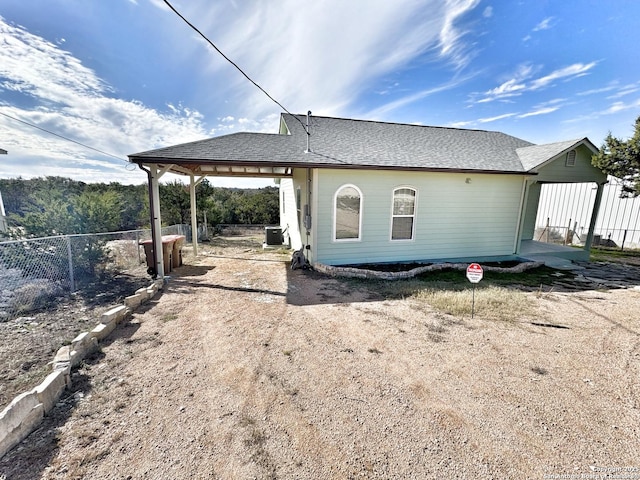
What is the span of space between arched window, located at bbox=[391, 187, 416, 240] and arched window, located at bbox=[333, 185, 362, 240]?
120 centimetres

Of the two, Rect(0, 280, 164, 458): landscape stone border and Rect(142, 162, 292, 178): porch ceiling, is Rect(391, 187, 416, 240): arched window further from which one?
Rect(0, 280, 164, 458): landscape stone border

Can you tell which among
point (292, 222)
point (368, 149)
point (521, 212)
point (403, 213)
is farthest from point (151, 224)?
point (521, 212)

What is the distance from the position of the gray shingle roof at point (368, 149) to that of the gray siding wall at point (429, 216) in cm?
43

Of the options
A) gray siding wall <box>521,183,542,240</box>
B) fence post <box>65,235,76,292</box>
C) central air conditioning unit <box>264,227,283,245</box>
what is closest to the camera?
fence post <box>65,235,76,292</box>

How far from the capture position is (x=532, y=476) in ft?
6.40

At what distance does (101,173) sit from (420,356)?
25.3 m

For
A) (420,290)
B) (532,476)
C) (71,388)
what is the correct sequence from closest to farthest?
1. (532,476)
2. (71,388)
3. (420,290)

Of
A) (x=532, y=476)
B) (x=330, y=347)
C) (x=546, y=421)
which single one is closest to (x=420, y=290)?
(x=330, y=347)

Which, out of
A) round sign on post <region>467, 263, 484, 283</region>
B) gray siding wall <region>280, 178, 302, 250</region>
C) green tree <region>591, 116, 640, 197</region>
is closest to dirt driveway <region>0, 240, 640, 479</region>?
round sign on post <region>467, 263, 484, 283</region>

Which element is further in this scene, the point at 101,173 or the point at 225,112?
the point at 101,173

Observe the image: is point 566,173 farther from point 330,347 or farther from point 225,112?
point 225,112

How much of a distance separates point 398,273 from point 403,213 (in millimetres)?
2146

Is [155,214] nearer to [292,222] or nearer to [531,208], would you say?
[292,222]

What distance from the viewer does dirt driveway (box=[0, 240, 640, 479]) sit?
80.1 inches
